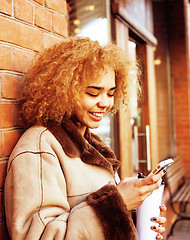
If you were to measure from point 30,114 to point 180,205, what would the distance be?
4.33 m

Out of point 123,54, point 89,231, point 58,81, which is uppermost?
point 123,54

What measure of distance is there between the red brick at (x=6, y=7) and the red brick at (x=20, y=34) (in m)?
0.03

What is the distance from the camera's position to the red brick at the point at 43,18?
1.68 meters

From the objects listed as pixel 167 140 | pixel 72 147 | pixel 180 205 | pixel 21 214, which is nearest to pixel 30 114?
pixel 72 147

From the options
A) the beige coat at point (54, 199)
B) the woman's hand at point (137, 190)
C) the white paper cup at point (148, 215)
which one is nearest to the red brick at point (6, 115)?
the beige coat at point (54, 199)

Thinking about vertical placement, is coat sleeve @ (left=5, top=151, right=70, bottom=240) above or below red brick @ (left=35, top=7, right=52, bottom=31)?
below

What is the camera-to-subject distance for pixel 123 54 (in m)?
1.68

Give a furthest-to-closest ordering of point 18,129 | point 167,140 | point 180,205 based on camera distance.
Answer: point 167,140
point 180,205
point 18,129

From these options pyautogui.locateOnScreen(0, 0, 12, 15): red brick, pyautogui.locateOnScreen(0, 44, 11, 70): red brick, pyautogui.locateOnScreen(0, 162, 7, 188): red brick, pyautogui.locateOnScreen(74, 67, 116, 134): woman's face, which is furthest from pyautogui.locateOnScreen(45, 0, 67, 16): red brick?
pyautogui.locateOnScreen(0, 162, 7, 188): red brick

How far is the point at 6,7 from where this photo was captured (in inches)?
57.4

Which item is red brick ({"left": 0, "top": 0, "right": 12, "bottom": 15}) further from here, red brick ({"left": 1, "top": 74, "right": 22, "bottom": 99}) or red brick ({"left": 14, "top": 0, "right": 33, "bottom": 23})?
red brick ({"left": 1, "top": 74, "right": 22, "bottom": 99})

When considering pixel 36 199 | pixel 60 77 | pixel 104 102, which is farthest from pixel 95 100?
pixel 36 199

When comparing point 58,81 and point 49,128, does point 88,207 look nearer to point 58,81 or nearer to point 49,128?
point 49,128

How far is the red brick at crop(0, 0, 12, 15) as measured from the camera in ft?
4.70
